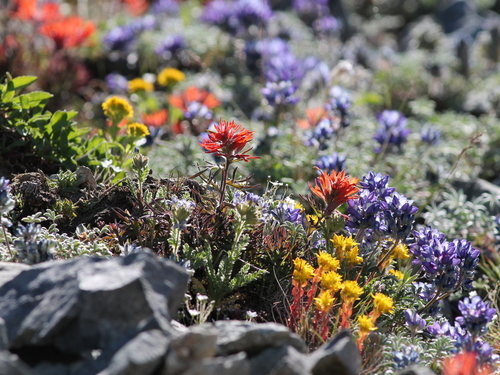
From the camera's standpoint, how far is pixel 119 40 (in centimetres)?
700

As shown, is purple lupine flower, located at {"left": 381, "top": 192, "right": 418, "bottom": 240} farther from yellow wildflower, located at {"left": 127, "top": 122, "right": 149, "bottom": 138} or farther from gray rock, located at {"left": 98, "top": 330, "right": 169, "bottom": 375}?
yellow wildflower, located at {"left": 127, "top": 122, "right": 149, "bottom": 138}

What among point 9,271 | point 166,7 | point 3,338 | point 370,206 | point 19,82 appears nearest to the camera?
point 3,338

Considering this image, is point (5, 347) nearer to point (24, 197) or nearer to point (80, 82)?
point (24, 197)

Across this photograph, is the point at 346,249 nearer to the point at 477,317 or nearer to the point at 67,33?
the point at 477,317

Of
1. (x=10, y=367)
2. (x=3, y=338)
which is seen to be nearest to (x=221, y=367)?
(x=10, y=367)

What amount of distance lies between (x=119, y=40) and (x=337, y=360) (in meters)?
5.76

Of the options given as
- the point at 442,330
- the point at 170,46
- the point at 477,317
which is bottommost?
the point at 442,330

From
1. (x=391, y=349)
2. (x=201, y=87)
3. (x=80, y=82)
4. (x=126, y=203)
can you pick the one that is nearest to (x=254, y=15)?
(x=201, y=87)

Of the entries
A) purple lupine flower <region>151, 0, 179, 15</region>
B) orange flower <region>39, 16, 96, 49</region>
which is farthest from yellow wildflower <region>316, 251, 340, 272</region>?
purple lupine flower <region>151, 0, 179, 15</region>

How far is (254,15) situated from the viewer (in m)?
6.96

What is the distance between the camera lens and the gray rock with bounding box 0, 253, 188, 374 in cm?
201

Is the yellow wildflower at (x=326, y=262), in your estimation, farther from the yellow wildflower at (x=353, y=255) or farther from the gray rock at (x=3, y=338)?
the gray rock at (x=3, y=338)

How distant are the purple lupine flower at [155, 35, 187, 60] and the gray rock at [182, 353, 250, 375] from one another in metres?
5.69

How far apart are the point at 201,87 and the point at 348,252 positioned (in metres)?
4.02
